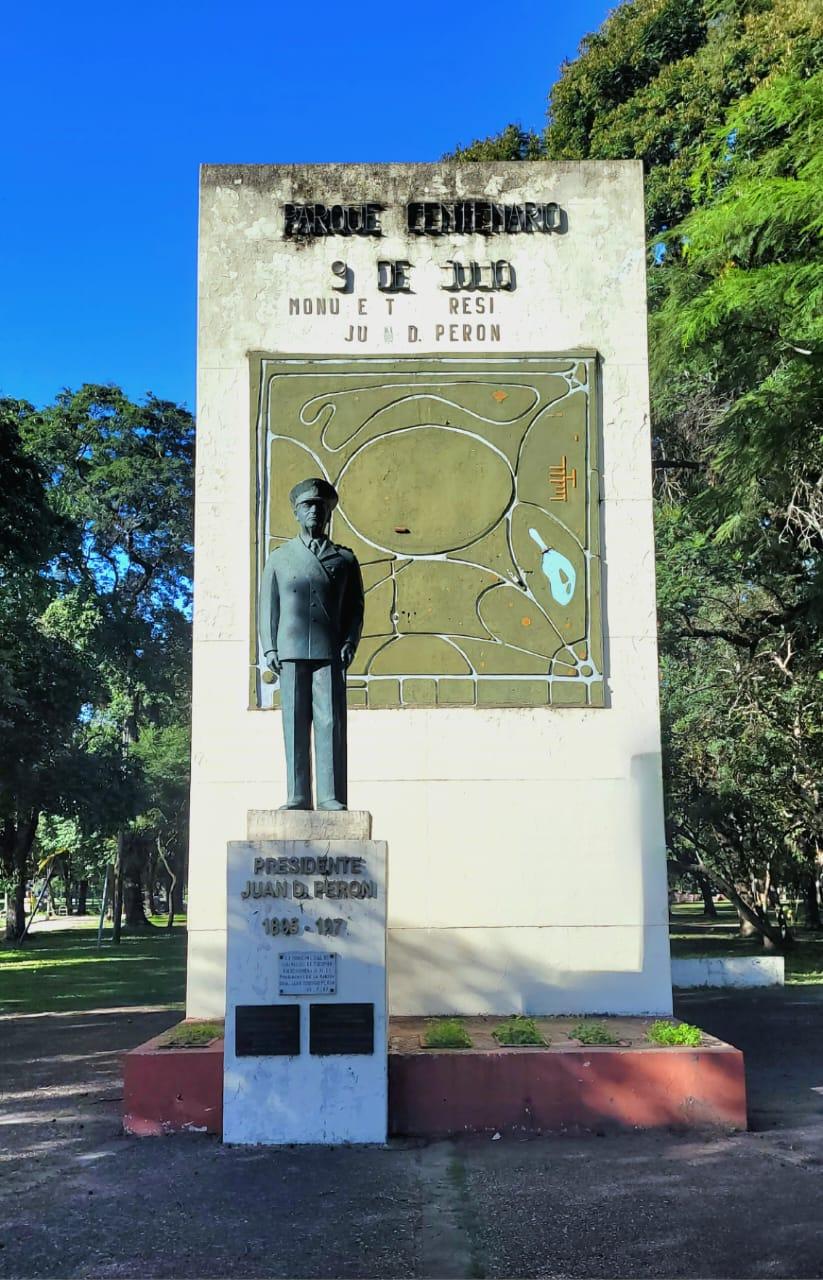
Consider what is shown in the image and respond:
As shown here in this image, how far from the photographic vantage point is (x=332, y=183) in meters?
11.6

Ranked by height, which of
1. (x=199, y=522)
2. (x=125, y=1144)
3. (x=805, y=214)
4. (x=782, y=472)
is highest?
(x=805, y=214)

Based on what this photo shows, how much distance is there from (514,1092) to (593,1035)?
832mm

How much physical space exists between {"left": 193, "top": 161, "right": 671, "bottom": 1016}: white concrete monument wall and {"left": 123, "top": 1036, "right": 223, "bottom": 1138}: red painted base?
2336mm

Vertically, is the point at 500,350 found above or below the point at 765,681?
above

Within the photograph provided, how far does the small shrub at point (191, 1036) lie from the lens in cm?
845

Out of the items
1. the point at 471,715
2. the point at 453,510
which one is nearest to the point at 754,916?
the point at 471,715

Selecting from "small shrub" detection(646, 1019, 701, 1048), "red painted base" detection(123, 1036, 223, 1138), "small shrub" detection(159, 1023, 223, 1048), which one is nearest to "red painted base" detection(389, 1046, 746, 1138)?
"small shrub" detection(646, 1019, 701, 1048)

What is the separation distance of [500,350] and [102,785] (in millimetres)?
21874

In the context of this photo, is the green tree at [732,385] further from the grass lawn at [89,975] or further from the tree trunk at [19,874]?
the tree trunk at [19,874]

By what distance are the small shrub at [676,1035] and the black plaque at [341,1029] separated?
7.16ft

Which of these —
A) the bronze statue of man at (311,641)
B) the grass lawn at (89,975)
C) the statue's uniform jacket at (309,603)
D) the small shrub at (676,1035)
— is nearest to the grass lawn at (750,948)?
the grass lawn at (89,975)

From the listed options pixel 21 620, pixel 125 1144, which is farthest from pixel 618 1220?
pixel 21 620

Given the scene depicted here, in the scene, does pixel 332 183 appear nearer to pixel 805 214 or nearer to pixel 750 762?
pixel 805 214

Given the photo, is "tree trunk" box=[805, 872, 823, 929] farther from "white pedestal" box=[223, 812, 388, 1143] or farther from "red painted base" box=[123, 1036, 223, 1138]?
"red painted base" box=[123, 1036, 223, 1138]
